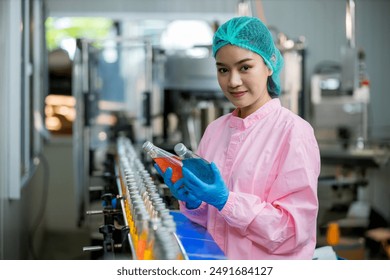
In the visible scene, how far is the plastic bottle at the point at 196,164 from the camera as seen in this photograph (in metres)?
1.01

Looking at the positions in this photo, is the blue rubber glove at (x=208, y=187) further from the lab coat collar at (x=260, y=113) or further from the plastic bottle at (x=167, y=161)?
the lab coat collar at (x=260, y=113)

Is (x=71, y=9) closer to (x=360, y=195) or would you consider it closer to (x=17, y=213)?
(x=17, y=213)

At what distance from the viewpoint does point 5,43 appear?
184 centimetres

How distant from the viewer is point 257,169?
108 cm

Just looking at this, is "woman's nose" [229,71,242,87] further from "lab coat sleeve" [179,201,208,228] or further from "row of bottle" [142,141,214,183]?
"lab coat sleeve" [179,201,208,228]

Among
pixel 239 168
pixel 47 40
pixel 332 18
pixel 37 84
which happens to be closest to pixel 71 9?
pixel 47 40

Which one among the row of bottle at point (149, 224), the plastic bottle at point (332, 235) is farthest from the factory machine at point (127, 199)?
the plastic bottle at point (332, 235)

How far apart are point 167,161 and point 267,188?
0.69 feet

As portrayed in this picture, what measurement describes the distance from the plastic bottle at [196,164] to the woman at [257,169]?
0.03m

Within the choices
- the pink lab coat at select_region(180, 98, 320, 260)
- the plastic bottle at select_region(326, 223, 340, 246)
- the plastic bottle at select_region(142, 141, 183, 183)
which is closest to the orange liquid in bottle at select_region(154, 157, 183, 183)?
the plastic bottle at select_region(142, 141, 183, 183)

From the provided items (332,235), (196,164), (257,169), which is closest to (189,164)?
(196,164)

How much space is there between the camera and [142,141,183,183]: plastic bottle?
105 centimetres

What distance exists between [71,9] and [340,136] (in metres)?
2.08
